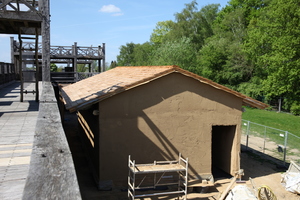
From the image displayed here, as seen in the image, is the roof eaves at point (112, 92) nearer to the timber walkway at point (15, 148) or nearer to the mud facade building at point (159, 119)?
the mud facade building at point (159, 119)

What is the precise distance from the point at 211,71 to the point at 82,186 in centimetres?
3654

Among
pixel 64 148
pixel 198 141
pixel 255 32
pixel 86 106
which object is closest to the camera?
pixel 64 148

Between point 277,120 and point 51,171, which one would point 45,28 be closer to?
point 51,171

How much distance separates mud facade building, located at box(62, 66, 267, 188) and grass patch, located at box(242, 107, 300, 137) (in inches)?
574

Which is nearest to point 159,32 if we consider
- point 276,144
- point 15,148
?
point 276,144

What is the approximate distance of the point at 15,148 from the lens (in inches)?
199

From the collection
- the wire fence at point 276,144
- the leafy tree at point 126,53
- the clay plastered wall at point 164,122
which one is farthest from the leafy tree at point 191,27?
the clay plastered wall at point 164,122

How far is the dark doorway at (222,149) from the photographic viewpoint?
13.0m

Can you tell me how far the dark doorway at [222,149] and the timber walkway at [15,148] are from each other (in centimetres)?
835

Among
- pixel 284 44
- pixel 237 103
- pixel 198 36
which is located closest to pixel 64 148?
pixel 237 103

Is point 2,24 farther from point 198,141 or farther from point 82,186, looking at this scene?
point 198,141

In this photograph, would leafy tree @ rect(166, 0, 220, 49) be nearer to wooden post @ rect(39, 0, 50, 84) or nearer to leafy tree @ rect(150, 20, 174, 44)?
leafy tree @ rect(150, 20, 174, 44)

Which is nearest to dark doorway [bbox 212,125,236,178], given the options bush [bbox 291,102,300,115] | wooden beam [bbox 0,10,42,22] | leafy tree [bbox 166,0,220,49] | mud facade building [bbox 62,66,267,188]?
mud facade building [bbox 62,66,267,188]

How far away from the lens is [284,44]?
28.2m
